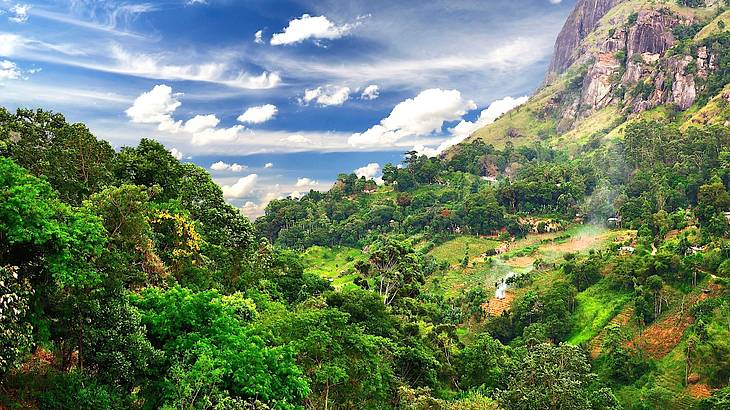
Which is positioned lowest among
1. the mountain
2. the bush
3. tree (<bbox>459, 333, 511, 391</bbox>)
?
tree (<bbox>459, 333, 511, 391</bbox>)

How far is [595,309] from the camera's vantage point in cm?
5534

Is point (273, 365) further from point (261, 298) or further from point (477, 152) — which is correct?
point (477, 152)

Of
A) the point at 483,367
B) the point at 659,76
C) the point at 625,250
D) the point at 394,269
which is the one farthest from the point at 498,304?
the point at 659,76

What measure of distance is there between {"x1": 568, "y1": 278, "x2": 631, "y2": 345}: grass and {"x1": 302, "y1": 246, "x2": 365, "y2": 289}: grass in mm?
35372

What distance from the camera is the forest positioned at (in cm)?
1380

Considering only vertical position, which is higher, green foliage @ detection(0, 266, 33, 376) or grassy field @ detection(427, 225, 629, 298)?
green foliage @ detection(0, 266, 33, 376)

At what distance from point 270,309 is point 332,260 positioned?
72.3 m

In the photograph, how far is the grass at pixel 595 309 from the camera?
2061 inches

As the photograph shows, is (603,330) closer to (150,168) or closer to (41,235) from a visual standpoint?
(150,168)

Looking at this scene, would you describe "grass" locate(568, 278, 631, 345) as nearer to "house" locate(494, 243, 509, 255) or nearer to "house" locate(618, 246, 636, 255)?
"house" locate(618, 246, 636, 255)

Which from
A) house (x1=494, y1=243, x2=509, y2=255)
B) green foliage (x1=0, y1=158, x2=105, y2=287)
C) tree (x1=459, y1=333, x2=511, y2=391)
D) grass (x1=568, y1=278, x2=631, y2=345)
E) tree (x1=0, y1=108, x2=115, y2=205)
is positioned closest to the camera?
green foliage (x1=0, y1=158, x2=105, y2=287)

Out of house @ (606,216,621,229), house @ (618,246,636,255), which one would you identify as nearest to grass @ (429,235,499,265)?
house @ (606,216,621,229)

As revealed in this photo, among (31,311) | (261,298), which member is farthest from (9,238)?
(261,298)

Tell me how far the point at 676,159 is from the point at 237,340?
9505 centimetres
